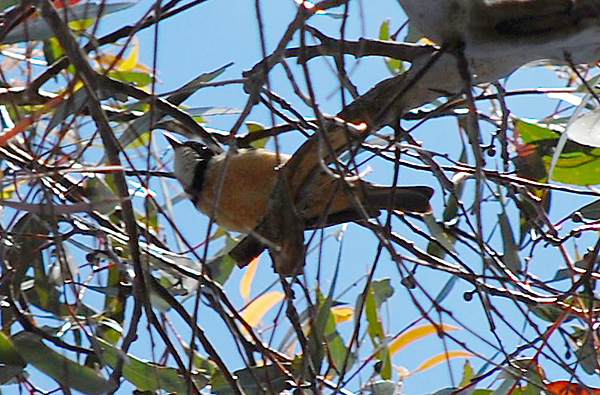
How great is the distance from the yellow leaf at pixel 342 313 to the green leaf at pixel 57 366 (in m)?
0.78

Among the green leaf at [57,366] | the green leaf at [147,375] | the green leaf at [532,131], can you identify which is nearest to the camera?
the green leaf at [57,366]

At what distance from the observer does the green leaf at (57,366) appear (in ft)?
2.59

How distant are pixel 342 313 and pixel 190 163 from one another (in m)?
0.53

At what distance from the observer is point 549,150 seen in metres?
1.17

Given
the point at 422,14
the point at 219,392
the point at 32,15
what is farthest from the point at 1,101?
the point at 422,14

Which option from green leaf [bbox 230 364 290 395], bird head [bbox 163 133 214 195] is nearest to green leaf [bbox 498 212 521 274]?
green leaf [bbox 230 364 290 395]

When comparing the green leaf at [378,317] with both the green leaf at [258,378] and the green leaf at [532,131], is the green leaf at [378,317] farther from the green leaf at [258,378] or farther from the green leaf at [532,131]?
the green leaf at [532,131]

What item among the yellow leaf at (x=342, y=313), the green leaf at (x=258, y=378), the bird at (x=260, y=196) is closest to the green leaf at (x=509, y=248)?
the bird at (x=260, y=196)

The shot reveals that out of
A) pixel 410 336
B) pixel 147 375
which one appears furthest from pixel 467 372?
pixel 147 375

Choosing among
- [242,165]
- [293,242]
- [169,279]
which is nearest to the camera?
[293,242]

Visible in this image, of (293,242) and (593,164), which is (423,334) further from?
(293,242)

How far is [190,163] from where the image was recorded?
127 centimetres

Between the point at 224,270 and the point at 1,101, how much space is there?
47 cm

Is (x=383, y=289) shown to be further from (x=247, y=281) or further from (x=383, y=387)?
(x=247, y=281)
